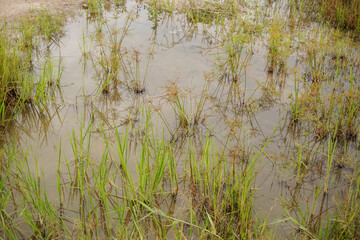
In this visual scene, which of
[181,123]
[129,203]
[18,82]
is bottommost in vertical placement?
[129,203]

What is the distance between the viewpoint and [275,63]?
3.41 m

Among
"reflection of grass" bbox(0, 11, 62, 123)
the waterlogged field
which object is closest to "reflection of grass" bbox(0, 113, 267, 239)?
the waterlogged field

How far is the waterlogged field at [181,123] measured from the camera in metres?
1.82

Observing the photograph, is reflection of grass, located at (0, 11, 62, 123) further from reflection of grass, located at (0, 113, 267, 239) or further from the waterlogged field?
reflection of grass, located at (0, 113, 267, 239)

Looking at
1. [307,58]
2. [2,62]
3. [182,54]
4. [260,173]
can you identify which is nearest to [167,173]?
[260,173]

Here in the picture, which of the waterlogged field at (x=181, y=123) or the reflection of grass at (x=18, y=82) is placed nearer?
the waterlogged field at (x=181, y=123)

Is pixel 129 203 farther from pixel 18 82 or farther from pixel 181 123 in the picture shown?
pixel 18 82

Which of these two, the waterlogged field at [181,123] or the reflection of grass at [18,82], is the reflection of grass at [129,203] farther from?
the reflection of grass at [18,82]

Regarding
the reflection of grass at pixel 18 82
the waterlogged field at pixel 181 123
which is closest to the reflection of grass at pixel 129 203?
the waterlogged field at pixel 181 123

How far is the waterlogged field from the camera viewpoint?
1821mm

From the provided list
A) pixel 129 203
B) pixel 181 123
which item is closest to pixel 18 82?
pixel 181 123

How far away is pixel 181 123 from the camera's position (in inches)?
101

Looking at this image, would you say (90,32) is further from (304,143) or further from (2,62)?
(304,143)

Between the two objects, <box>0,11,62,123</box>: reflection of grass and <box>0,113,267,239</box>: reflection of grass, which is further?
<box>0,11,62,123</box>: reflection of grass
